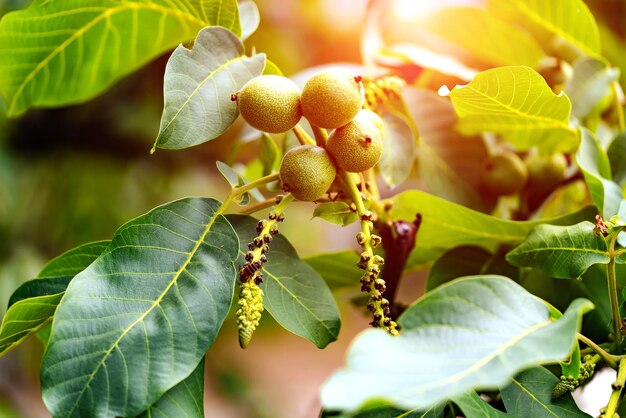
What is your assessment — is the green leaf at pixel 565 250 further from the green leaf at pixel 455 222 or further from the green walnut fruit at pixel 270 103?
the green walnut fruit at pixel 270 103

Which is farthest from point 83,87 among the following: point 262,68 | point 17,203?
point 17,203

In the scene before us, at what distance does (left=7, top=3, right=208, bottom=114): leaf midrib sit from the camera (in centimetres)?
45

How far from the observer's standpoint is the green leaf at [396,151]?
469mm

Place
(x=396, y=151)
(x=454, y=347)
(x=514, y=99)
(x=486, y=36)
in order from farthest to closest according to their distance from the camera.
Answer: (x=486, y=36) → (x=396, y=151) → (x=514, y=99) → (x=454, y=347)

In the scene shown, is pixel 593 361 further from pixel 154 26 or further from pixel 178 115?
pixel 154 26

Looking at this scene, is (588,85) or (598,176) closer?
(598,176)

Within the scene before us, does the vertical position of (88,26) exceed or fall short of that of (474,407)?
it exceeds it

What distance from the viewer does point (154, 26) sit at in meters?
0.50

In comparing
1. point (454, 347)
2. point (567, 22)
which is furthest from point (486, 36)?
point (454, 347)

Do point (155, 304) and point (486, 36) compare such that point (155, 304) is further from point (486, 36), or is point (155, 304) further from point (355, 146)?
point (486, 36)

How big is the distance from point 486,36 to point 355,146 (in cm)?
38

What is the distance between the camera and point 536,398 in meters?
0.34

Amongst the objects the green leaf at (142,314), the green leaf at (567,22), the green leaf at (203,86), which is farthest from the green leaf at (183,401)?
the green leaf at (567,22)

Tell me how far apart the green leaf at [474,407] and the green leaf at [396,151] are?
18cm
